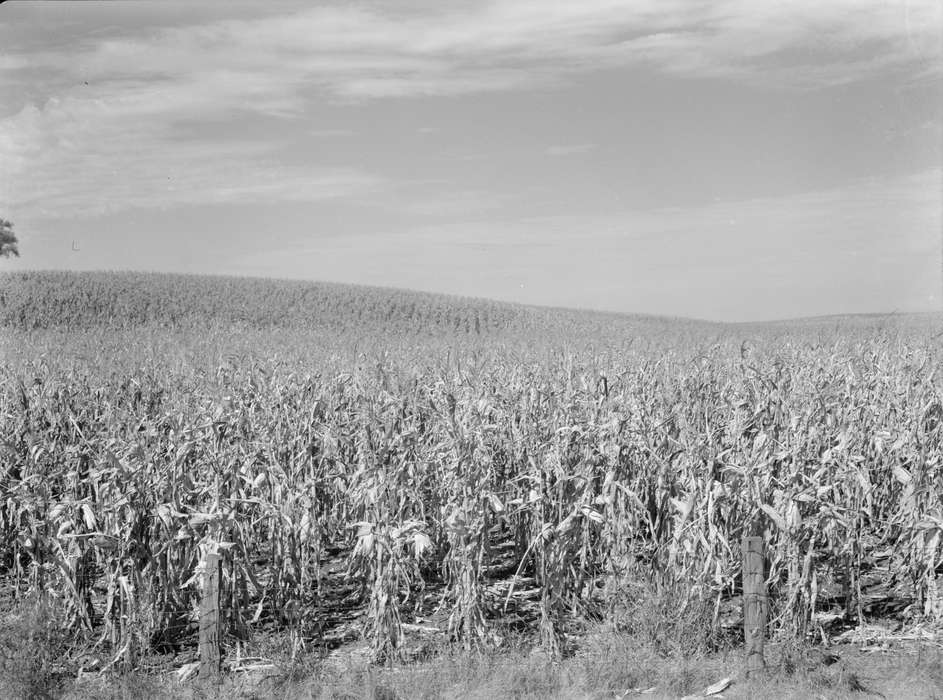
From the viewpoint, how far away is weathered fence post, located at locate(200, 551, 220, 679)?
5676 millimetres

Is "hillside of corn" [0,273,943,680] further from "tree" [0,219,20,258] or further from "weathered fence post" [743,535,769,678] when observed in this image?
"tree" [0,219,20,258]

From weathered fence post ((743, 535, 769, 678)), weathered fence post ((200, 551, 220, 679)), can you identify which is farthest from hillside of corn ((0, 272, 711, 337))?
weathered fence post ((200, 551, 220, 679))

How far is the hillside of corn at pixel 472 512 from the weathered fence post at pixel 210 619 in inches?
5.3

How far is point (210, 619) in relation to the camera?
5691 mm

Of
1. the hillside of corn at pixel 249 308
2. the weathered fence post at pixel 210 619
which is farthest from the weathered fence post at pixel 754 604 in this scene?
the hillside of corn at pixel 249 308

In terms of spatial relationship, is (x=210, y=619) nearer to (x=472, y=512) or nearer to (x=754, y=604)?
(x=472, y=512)

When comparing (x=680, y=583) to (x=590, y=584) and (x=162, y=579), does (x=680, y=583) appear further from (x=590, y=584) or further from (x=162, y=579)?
(x=162, y=579)

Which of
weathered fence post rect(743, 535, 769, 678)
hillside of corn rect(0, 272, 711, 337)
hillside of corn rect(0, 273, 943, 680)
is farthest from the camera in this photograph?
hillside of corn rect(0, 272, 711, 337)

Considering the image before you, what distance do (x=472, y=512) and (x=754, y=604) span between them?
189 centimetres

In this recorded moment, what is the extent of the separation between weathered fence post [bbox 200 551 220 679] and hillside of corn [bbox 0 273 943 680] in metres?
0.13

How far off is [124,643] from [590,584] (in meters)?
3.09

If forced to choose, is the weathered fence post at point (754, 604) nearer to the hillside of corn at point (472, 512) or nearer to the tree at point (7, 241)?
the hillside of corn at point (472, 512)

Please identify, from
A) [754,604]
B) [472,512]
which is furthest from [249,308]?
[754,604]

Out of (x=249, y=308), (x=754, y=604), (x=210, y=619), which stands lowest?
(x=210, y=619)
